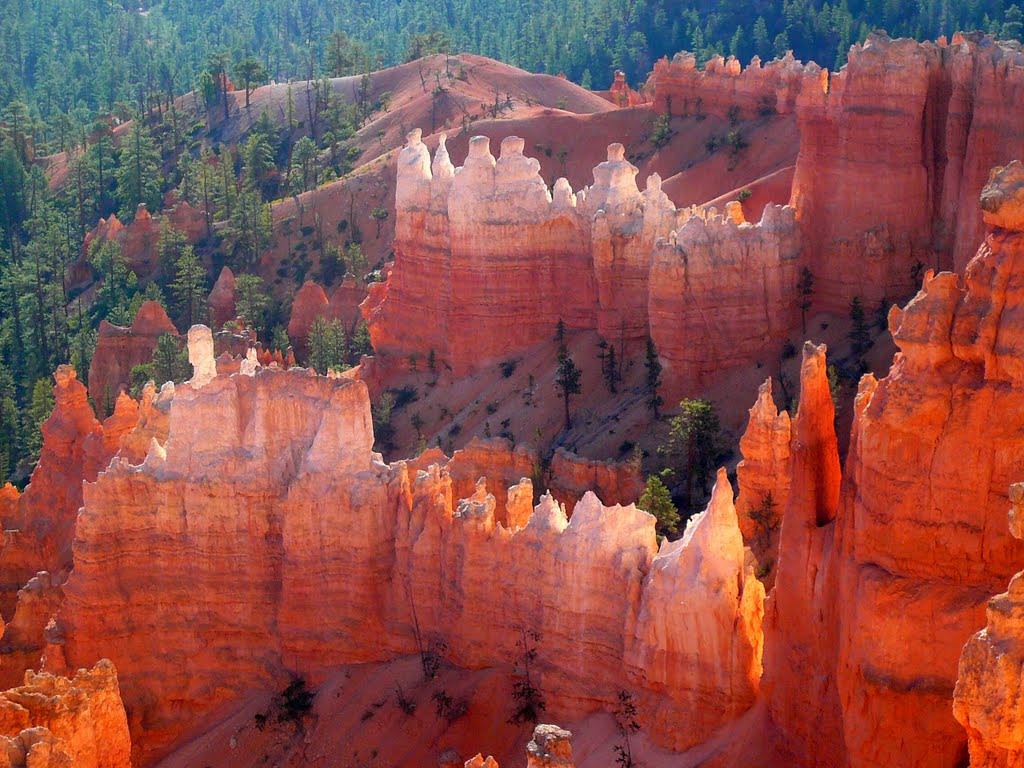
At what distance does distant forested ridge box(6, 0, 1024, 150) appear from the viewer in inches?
4596

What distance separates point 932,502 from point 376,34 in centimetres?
14069

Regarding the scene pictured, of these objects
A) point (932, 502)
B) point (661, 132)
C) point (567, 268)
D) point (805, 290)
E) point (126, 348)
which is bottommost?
point (126, 348)

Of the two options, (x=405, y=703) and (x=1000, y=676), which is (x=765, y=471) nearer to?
(x=405, y=703)

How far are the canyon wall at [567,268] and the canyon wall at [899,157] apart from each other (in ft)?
4.00

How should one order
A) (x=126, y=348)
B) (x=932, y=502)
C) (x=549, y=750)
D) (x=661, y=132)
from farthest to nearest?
(x=661, y=132) → (x=126, y=348) → (x=932, y=502) → (x=549, y=750)

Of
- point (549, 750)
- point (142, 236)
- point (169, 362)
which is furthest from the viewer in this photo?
point (142, 236)

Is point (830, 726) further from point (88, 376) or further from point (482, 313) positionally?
point (88, 376)

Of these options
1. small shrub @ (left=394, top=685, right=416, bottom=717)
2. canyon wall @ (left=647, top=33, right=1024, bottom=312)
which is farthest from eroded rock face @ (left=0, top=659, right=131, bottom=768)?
canyon wall @ (left=647, top=33, right=1024, bottom=312)

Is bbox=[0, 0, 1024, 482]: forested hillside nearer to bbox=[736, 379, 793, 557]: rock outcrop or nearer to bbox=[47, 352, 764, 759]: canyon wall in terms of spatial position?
bbox=[47, 352, 764, 759]: canyon wall

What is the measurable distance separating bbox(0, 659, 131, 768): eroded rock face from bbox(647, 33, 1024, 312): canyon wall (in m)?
22.3

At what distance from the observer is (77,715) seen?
26.2m

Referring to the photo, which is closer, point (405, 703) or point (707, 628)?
point (707, 628)

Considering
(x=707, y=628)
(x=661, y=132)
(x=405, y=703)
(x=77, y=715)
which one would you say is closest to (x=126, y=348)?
(x=661, y=132)

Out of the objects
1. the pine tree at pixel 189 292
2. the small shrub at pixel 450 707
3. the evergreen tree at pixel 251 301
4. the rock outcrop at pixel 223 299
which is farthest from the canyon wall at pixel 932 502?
the pine tree at pixel 189 292
